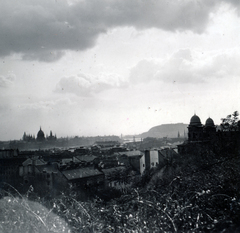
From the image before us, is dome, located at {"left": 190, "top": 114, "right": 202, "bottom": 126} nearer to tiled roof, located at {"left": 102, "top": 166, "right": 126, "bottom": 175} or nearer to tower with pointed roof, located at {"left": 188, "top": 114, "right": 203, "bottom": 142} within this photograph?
tower with pointed roof, located at {"left": 188, "top": 114, "right": 203, "bottom": 142}

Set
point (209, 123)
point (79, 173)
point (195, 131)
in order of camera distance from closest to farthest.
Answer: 1. point (79, 173)
2. point (195, 131)
3. point (209, 123)

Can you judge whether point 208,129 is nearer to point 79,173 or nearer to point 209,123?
point 209,123

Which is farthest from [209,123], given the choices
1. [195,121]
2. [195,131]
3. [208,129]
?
[195,131]

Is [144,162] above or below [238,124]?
below

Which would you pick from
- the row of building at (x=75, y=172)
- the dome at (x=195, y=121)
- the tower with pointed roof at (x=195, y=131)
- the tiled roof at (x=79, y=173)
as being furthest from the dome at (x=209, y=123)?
the tiled roof at (x=79, y=173)

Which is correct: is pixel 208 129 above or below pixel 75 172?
above

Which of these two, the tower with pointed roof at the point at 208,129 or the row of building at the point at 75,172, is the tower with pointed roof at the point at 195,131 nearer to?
the tower with pointed roof at the point at 208,129

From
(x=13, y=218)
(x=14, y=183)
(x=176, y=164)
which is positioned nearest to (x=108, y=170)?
(x=176, y=164)

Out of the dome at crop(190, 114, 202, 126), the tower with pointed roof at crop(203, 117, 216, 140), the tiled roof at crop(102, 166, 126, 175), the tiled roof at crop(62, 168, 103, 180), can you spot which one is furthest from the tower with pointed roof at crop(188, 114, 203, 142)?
the tiled roof at crop(62, 168, 103, 180)

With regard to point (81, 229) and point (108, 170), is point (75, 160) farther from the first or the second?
point (81, 229)
